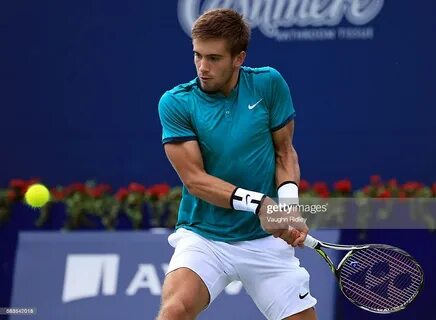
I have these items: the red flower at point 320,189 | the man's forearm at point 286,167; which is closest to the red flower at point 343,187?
the red flower at point 320,189

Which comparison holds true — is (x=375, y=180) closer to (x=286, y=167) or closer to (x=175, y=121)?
(x=286, y=167)

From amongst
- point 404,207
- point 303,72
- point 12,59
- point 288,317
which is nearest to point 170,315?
point 288,317

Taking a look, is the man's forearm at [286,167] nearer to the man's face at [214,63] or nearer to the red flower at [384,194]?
the man's face at [214,63]

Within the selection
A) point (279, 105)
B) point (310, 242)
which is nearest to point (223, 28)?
point (279, 105)

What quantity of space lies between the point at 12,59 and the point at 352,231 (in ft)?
10.1

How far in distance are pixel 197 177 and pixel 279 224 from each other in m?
0.39

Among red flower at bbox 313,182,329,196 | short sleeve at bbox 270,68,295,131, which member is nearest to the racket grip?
short sleeve at bbox 270,68,295,131

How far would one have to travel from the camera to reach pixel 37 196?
23.9 feet

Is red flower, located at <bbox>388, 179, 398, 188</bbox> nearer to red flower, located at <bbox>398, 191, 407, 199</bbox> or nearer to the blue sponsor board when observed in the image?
red flower, located at <bbox>398, 191, 407, 199</bbox>

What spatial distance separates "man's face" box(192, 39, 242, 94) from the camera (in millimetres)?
4543

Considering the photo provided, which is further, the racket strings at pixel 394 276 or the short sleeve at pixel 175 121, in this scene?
the racket strings at pixel 394 276

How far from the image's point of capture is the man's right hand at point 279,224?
4.46 m

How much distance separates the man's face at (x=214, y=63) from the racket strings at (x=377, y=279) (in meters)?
0.96
